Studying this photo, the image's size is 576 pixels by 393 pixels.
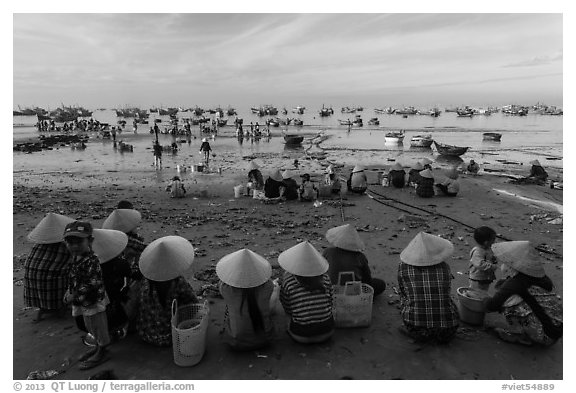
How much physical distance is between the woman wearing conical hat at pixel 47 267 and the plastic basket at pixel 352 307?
160 inches

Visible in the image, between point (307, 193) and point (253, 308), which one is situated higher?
point (307, 193)

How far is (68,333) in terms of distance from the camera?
17.0ft

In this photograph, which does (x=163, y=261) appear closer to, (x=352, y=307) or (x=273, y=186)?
(x=352, y=307)

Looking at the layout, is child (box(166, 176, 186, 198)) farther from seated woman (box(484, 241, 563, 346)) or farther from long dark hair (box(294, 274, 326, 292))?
seated woman (box(484, 241, 563, 346))

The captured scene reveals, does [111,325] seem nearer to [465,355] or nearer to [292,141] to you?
[465,355]

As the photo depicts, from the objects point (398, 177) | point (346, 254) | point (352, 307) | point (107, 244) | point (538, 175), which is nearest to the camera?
point (107, 244)

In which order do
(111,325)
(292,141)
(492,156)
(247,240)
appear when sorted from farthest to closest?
(292,141) → (492,156) → (247,240) → (111,325)

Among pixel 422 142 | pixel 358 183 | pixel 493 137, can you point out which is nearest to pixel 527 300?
pixel 358 183

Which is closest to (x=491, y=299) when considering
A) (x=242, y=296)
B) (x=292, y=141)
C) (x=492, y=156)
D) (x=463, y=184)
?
(x=242, y=296)

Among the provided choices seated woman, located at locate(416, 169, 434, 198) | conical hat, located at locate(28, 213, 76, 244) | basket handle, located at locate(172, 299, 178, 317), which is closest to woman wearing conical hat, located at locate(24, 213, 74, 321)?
conical hat, located at locate(28, 213, 76, 244)

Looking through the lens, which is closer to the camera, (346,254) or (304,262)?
(304,262)

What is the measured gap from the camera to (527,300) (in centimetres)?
453

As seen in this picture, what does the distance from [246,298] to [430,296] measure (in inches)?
91.0

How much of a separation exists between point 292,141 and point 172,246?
31.2 m
